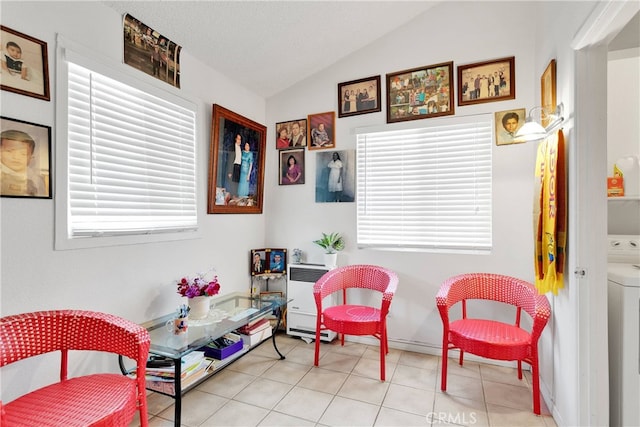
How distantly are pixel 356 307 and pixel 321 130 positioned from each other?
1.82 m

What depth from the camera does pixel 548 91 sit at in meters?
2.11

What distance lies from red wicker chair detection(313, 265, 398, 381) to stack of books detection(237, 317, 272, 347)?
49 centimetres

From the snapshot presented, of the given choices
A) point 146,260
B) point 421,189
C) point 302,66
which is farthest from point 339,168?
point 146,260

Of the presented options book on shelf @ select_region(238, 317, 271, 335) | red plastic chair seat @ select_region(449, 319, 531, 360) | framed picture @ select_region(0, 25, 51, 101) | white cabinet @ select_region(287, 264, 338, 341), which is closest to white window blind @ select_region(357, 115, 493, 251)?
white cabinet @ select_region(287, 264, 338, 341)

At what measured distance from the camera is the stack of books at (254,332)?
2539mm

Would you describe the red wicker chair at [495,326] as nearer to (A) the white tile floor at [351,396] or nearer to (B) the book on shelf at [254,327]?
(A) the white tile floor at [351,396]

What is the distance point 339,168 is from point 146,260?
1.93 meters

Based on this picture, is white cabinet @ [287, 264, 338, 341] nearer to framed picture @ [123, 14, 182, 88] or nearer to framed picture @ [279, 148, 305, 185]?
framed picture @ [279, 148, 305, 185]

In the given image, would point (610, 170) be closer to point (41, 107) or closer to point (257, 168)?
point (257, 168)

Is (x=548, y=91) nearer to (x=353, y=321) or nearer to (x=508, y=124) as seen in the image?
(x=508, y=124)

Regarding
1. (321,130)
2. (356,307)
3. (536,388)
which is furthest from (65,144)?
(536,388)

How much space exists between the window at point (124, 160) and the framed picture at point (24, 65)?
0.12 meters

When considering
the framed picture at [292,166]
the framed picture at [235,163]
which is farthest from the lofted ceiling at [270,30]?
the framed picture at [292,166]

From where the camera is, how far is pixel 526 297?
223 cm
